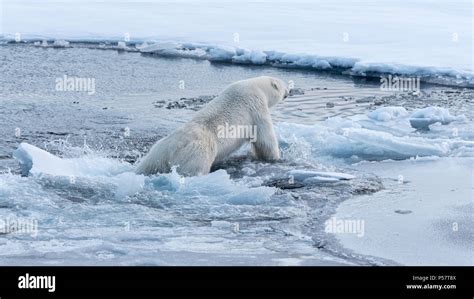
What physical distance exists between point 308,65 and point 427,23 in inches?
253

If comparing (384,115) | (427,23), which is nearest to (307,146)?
(384,115)

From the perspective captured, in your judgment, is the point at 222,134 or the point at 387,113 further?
the point at 387,113

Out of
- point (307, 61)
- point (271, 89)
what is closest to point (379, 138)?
point (271, 89)

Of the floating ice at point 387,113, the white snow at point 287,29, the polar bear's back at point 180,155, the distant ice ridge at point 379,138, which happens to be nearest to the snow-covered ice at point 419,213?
the distant ice ridge at point 379,138

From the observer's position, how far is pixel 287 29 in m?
16.9

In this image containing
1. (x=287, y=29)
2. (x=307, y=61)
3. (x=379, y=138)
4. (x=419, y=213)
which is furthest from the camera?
(x=287, y=29)

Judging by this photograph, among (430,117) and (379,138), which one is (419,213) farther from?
(430,117)

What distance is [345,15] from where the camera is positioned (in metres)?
19.8

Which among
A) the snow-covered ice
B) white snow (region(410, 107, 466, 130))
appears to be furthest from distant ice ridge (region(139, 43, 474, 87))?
the snow-covered ice

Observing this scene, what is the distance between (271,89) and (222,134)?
1.19m

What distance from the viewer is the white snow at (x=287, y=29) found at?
1295cm

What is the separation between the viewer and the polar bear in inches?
244
